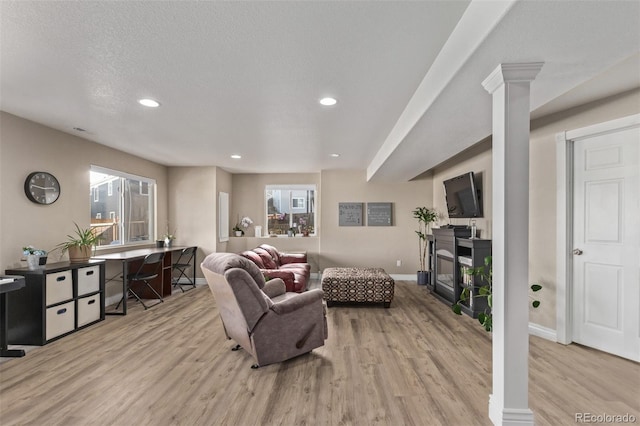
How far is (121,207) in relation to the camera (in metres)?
5.56

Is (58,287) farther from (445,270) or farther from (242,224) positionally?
(445,270)

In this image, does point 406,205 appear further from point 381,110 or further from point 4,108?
point 4,108

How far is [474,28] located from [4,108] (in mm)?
4313

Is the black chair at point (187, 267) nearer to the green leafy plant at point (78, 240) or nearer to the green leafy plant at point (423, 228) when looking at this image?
Answer: the green leafy plant at point (78, 240)

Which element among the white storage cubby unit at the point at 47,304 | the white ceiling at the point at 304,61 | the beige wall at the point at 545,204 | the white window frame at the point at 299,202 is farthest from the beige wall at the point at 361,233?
the white storage cubby unit at the point at 47,304

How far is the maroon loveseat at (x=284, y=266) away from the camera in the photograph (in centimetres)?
466

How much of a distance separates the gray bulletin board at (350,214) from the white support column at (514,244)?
5.13 m

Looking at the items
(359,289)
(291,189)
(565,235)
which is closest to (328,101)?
(565,235)

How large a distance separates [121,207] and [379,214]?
16.1ft

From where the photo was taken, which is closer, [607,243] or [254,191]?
[607,243]

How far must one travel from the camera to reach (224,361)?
298 cm

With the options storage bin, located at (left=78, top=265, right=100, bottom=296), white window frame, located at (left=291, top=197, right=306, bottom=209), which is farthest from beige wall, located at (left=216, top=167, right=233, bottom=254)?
storage bin, located at (left=78, top=265, right=100, bottom=296)

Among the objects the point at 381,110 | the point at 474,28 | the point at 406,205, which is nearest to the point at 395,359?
the point at 381,110

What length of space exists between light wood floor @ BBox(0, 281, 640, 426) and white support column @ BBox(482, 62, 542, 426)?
0.93ft
